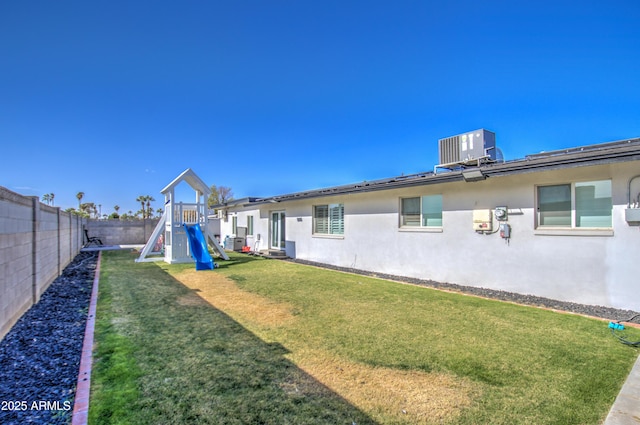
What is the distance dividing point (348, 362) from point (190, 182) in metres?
13.0

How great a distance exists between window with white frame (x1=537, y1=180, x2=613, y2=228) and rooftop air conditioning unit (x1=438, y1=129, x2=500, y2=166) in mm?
2283

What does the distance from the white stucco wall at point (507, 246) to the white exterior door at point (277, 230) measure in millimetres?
5320

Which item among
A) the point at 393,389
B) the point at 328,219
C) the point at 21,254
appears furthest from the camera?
the point at 328,219

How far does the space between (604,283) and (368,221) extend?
6613 mm

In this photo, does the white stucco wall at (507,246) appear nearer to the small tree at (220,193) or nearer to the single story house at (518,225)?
the single story house at (518,225)

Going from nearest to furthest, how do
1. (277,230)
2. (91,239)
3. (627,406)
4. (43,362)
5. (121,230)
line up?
(627,406)
(43,362)
(277,230)
(91,239)
(121,230)

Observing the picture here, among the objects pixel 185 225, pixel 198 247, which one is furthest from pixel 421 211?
pixel 185 225

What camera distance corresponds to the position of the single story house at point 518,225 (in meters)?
5.95

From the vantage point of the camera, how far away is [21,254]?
5.22 m

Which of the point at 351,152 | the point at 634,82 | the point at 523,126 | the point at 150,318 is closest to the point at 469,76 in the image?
the point at 523,126

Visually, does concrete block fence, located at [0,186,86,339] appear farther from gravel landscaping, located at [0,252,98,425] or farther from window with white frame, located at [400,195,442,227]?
window with white frame, located at [400,195,442,227]

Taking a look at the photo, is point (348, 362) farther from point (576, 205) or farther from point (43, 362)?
point (576, 205)

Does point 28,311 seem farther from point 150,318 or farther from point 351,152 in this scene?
point 351,152

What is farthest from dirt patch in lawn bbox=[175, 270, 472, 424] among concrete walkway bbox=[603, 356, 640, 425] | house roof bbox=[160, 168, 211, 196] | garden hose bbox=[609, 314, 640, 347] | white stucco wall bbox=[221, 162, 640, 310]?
house roof bbox=[160, 168, 211, 196]
